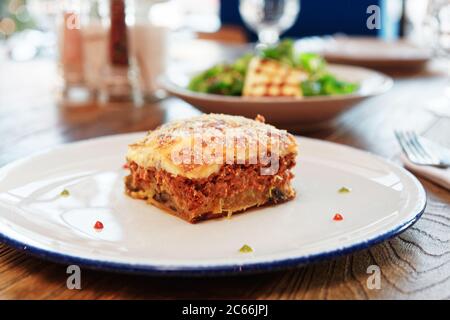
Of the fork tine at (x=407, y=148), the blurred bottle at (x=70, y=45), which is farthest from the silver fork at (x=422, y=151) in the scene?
the blurred bottle at (x=70, y=45)

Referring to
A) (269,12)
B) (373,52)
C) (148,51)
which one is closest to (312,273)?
(148,51)

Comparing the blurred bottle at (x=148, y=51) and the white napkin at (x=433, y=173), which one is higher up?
the blurred bottle at (x=148, y=51)

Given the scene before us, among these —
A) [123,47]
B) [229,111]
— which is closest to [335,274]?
[229,111]

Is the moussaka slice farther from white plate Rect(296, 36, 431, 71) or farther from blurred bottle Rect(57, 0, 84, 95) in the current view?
white plate Rect(296, 36, 431, 71)

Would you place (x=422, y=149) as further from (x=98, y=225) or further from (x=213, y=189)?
(x=98, y=225)

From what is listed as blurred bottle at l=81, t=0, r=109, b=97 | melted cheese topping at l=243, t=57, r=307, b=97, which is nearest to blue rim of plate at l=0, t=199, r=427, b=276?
melted cheese topping at l=243, t=57, r=307, b=97

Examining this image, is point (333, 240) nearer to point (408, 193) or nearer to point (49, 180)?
point (408, 193)

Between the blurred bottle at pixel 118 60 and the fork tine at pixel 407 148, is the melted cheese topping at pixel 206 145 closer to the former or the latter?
the fork tine at pixel 407 148

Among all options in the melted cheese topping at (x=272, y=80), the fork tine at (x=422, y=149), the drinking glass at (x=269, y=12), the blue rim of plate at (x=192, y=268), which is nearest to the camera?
the blue rim of plate at (x=192, y=268)
